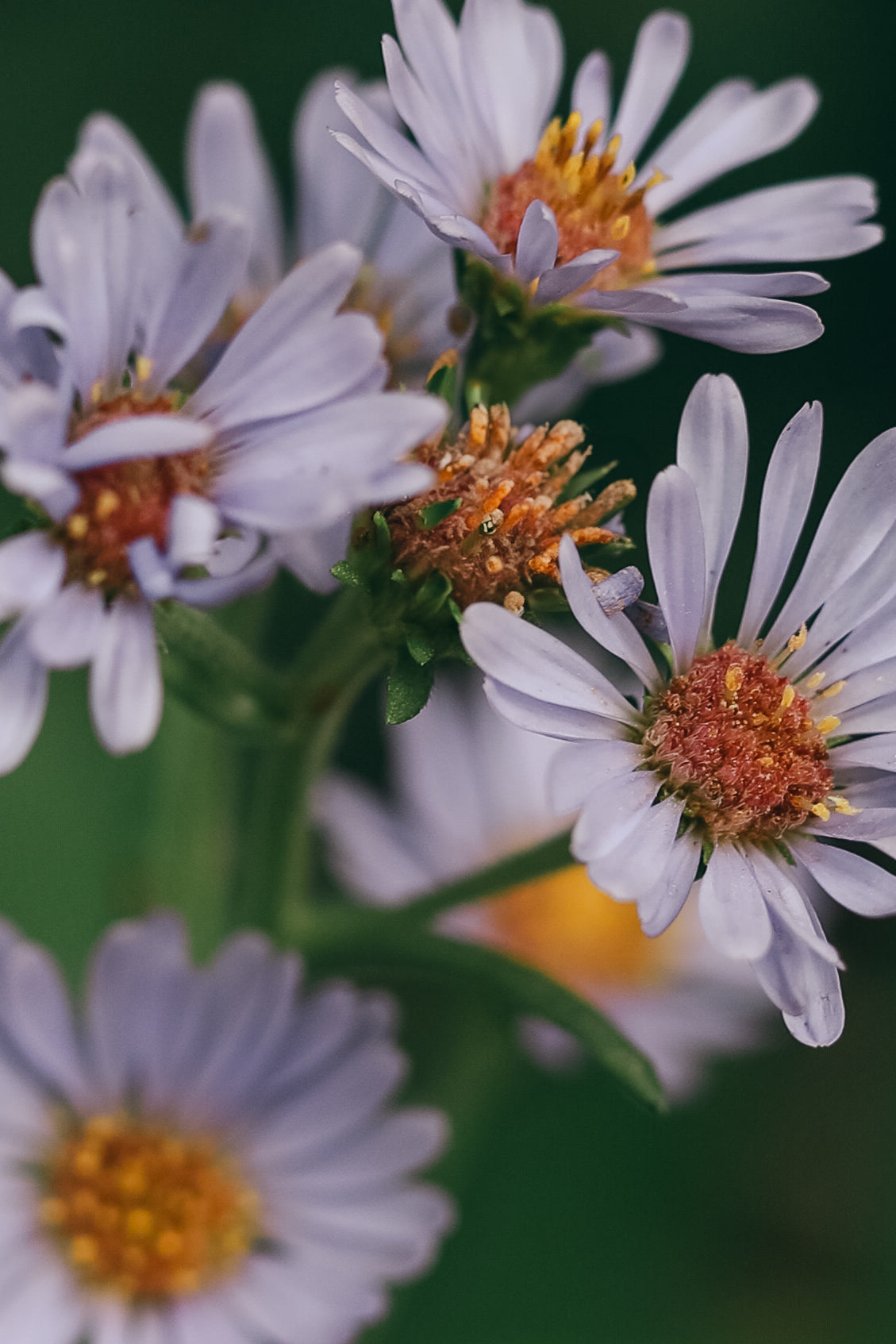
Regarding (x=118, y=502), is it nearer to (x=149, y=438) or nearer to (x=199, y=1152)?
(x=149, y=438)

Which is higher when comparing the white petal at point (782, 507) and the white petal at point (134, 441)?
the white petal at point (134, 441)

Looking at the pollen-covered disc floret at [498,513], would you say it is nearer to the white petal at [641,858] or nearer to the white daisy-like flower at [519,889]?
the white petal at [641,858]

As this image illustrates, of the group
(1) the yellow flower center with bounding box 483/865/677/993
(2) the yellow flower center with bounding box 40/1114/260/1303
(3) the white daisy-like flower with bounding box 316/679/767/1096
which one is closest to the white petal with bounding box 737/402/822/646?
(2) the yellow flower center with bounding box 40/1114/260/1303

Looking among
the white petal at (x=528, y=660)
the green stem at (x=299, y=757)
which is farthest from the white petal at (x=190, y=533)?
the green stem at (x=299, y=757)

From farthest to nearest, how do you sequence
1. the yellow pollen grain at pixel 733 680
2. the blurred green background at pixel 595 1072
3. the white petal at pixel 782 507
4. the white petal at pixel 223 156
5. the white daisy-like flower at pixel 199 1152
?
the blurred green background at pixel 595 1072, the white petal at pixel 223 156, the white daisy-like flower at pixel 199 1152, the yellow pollen grain at pixel 733 680, the white petal at pixel 782 507

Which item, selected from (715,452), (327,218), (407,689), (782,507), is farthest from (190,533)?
(327,218)

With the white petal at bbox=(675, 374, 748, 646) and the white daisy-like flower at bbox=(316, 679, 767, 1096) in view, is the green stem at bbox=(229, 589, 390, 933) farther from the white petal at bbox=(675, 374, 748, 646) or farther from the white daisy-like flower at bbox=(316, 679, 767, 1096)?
the white daisy-like flower at bbox=(316, 679, 767, 1096)

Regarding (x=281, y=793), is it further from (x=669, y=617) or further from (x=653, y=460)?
(x=653, y=460)
